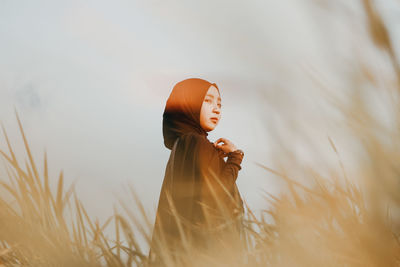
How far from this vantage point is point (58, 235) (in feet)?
0.70

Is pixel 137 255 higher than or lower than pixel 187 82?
lower

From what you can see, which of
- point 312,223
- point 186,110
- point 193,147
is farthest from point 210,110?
point 312,223

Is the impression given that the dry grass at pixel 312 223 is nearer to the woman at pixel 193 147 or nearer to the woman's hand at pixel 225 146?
the woman at pixel 193 147

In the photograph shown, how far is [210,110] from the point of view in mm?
1173

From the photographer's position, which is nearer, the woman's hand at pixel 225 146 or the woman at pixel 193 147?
the woman at pixel 193 147

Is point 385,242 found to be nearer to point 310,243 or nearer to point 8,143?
point 310,243

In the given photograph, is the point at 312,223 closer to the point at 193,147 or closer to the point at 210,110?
the point at 193,147

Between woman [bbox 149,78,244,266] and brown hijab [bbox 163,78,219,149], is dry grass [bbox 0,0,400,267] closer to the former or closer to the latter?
woman [bbox 149,78,244,266]

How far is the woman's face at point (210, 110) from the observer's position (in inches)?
45.1

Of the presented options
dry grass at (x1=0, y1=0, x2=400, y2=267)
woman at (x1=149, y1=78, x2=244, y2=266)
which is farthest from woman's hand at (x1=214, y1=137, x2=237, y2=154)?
dry grass at (x1=0, y1=0, x2=400, y2=267)

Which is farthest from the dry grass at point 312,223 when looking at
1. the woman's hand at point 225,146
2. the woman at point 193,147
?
the woman's hand at point 225,146

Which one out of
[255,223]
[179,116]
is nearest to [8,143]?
[255,223]

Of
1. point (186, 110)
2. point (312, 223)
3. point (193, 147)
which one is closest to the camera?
point (312, 223)

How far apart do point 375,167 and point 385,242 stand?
2 centimetres
